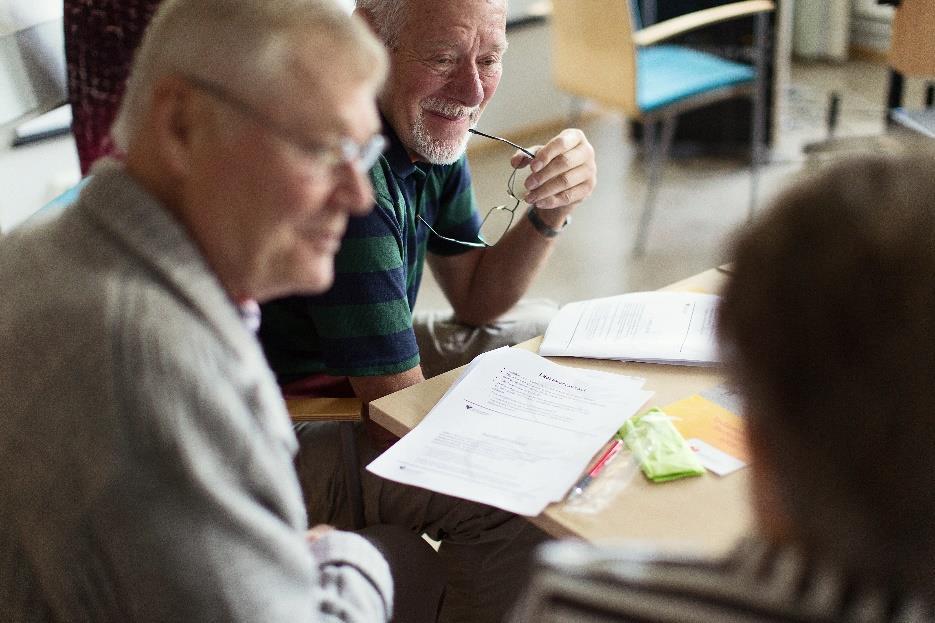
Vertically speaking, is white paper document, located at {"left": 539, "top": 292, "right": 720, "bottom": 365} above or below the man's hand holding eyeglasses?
below

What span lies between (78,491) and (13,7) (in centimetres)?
162

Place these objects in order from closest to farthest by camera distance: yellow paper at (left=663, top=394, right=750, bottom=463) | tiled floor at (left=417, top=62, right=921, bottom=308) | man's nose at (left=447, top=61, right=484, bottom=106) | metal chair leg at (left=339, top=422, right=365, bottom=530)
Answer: yellow paper at (left=663, top=394, right=750, bottom=463) → metal chair leg at (left=339, top=422, right=365, bottom=530) → man's nose at (left=447, top=61, right=484, bottom=106) → tiled floor at (left=417, top=62, right=921, bottom=308)

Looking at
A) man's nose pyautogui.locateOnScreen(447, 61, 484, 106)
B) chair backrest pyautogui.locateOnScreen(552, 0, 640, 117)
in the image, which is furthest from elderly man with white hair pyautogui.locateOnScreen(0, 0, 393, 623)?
chair backrest pyautogui.locateOnScreen(552, 0, 640, 117)

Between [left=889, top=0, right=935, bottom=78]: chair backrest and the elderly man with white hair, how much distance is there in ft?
7.54

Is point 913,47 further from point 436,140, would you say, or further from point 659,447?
point 659,447

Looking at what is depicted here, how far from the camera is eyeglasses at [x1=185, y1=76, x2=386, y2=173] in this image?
812 millimetres

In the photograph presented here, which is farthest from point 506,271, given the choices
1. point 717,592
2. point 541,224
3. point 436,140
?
point 717,592

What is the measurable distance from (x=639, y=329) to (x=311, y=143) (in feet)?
2.63

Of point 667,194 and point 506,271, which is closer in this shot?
point 506,271

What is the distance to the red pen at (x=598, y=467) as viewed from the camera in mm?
1137

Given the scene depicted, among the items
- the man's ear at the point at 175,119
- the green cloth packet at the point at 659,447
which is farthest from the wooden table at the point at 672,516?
the man's ear at the point at 175,119

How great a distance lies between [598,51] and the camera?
3.29 m

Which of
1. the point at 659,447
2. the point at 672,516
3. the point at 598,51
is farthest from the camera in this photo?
the point at 598,51

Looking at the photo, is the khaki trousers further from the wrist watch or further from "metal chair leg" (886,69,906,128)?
"metal chair leg" (886,69,906,128)
